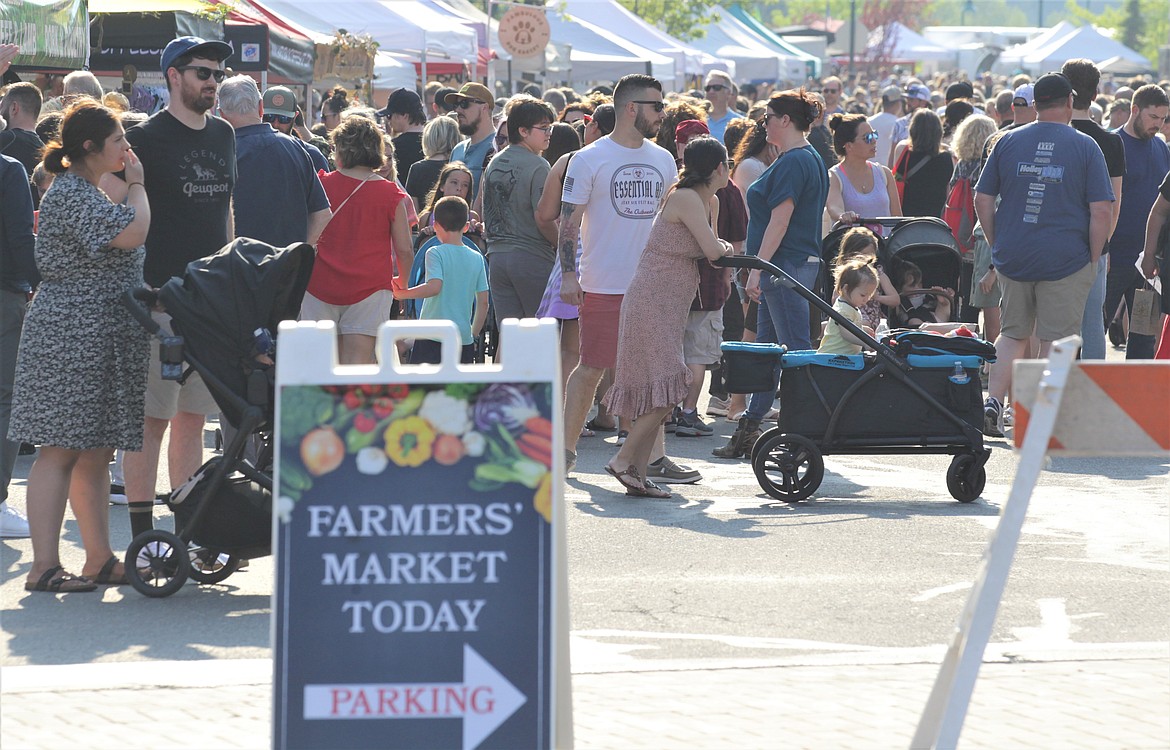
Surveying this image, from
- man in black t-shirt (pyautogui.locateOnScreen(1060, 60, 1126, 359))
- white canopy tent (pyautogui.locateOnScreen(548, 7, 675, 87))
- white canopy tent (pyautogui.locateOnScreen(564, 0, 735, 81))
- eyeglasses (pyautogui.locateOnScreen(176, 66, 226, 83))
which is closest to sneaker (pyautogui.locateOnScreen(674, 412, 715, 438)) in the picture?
man in black t-shirt (pyautogui.locateOnScreen(1060, 60, 1126, 359))

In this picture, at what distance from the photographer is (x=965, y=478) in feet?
26.6

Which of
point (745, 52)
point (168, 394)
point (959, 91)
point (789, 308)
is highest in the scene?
point (745, 52)

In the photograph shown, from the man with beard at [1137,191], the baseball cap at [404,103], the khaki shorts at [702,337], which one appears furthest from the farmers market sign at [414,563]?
the baseball cap at [404,103]

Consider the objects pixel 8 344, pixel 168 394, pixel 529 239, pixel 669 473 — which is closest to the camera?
pixel 168 394

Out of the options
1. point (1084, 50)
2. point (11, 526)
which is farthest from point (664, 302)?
point (1084, 50)

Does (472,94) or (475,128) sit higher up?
(472,94)

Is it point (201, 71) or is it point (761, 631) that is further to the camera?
point (201, 71)

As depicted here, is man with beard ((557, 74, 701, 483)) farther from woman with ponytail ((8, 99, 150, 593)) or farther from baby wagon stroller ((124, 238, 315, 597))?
woman with ponytail ((8, 99, 150, 593))

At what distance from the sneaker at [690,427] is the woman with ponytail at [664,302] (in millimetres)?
2133

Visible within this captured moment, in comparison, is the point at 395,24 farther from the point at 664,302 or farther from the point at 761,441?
the point at 761,441

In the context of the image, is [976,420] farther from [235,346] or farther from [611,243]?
[235,346]

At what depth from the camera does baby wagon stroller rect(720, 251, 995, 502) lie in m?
8.14

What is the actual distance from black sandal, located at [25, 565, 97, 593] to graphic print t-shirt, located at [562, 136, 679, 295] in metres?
3.18

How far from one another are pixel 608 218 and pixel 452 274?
4.73ft
